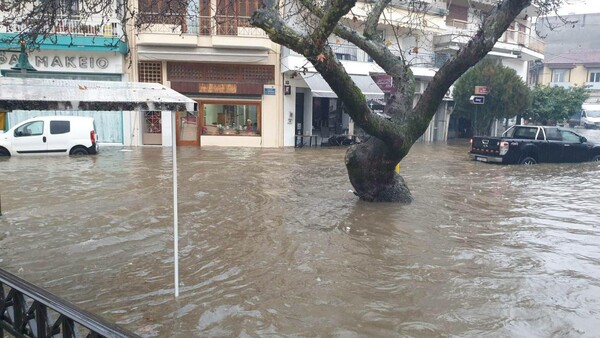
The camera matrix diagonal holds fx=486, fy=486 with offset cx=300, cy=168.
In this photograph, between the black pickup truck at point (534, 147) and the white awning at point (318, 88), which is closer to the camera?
the black pickup truck at point (534, 147)

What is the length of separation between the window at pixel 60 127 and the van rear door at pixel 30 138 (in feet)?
0.72

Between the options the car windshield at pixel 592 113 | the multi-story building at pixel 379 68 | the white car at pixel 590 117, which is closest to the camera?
the multi-story building at pixel 379 68

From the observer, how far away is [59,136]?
1678 centimetres

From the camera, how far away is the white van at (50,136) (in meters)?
16.3

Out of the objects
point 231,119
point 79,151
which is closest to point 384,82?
point 231,119

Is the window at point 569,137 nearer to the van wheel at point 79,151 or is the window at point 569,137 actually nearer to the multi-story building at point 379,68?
the multi-story building at point 379,68

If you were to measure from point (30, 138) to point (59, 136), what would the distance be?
88cm

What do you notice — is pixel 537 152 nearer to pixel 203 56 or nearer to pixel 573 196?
pixel 573 196

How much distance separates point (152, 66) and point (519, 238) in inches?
717

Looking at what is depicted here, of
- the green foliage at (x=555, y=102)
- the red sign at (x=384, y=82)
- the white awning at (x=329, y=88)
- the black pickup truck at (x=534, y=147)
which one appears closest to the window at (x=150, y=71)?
the white awning at (x=329, y=88)

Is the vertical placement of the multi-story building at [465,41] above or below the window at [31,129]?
above

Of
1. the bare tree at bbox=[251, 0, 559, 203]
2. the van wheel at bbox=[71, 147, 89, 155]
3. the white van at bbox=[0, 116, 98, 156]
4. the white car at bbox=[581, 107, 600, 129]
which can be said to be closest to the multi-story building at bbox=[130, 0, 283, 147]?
the van wheel at bbox=[71, 147, 89, 155]

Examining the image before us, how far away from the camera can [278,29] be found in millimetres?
6883

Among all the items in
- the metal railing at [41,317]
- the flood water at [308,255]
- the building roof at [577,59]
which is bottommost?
the flood water at [308,255]
